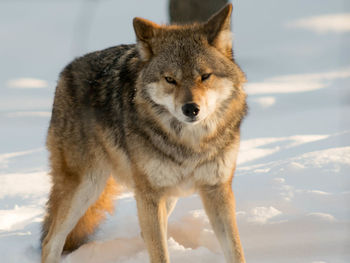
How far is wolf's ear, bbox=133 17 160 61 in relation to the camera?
3100 mm

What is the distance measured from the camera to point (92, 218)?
393cm

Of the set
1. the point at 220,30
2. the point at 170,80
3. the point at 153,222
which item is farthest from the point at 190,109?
the point at 153,222

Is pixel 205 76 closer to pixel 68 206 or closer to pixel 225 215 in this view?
pixel 225 215

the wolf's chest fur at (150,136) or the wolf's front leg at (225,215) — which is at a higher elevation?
the wolf's chest fur at (150,136)

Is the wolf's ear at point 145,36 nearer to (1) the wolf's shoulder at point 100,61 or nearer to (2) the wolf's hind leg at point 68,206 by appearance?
(1) the wolf's shoulder at point 100,61

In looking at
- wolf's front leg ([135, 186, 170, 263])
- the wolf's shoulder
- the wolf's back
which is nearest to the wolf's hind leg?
A: the wolf's back

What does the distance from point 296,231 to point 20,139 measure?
5.10 meters

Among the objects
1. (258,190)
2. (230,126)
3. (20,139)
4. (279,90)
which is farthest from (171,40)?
(279,90)

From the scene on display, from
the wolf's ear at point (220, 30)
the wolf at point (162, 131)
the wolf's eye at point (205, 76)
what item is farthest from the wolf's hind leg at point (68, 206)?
the wolf's ear at point (220, 30)

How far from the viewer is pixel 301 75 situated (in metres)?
8.93

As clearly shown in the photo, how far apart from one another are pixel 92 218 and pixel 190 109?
1679 mm

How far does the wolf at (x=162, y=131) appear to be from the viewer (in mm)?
2943

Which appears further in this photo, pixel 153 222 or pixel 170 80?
pixel 153 222

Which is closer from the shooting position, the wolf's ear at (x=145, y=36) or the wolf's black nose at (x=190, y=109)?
the wolf's black nose at (x=190, y=109)
